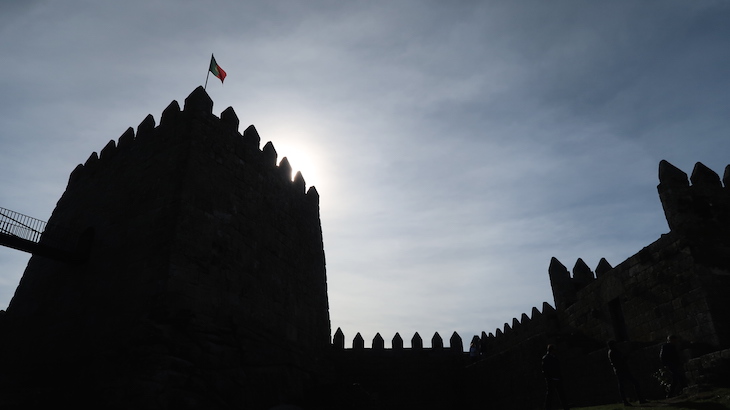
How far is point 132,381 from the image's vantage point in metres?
8.26

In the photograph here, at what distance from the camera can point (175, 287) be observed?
31.0ft

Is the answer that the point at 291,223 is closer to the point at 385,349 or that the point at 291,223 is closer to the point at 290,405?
the point at 290,405

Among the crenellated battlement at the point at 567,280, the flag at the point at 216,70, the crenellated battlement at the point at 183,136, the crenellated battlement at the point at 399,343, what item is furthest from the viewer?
the crenellated battlement at the point at 399,343

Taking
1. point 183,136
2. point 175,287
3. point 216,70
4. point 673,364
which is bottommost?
point 673,364

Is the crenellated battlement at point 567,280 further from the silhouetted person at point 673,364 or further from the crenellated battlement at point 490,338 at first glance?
the silhouetted person at point 673,364

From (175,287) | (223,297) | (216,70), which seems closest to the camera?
(175,287)

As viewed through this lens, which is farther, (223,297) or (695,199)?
(695,199)

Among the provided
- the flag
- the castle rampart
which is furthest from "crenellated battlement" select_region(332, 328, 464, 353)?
the flag

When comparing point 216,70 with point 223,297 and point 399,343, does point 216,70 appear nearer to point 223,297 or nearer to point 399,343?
point 223,297

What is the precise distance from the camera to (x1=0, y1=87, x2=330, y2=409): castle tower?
29.3ft

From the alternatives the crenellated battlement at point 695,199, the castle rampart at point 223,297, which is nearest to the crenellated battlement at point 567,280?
the castle rampart at point 223,297

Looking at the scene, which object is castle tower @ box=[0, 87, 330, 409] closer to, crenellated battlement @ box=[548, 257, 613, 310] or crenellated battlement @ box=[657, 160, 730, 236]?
Answer: crenellated battlement @ box=[548, 257, 613, 310]

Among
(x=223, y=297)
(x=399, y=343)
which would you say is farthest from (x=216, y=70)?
(x=399, y=343)

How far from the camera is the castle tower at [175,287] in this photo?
29.3 feet
